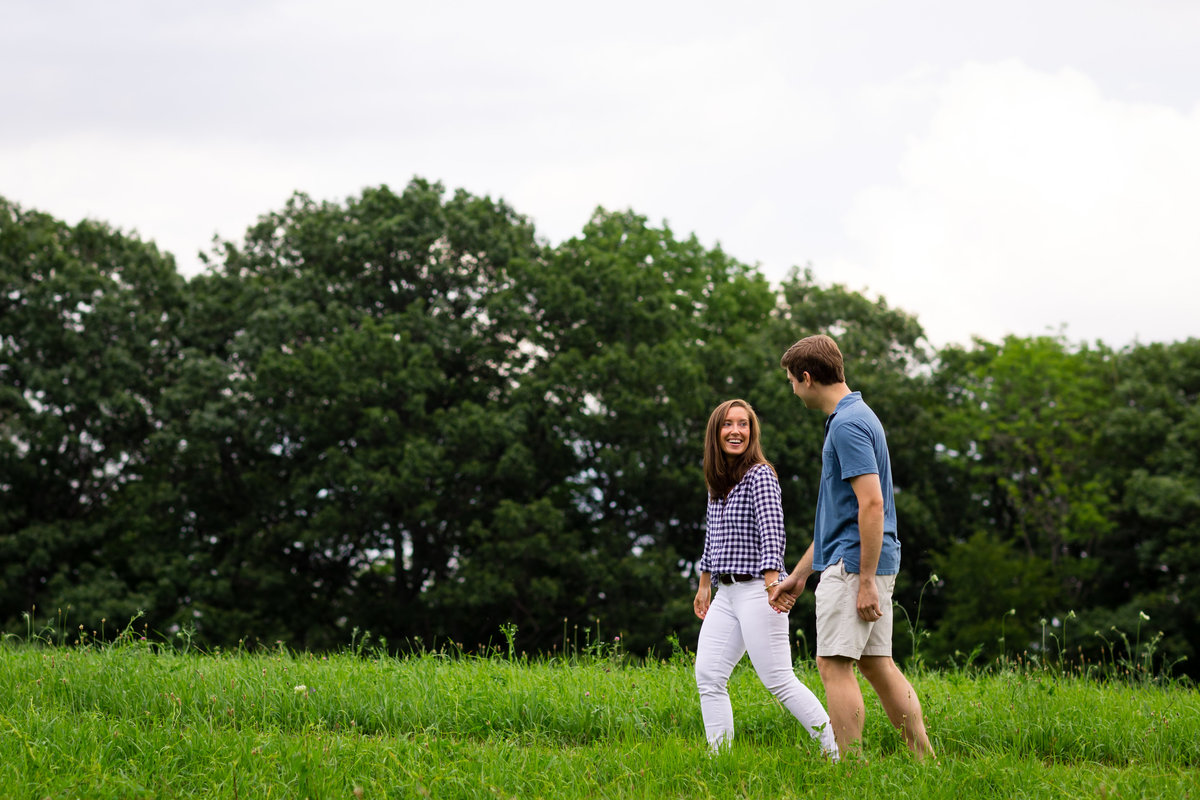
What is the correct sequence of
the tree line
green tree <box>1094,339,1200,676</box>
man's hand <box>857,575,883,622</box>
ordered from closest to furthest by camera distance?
1. man's hand <box>857,575,883,622</box>
2. the tree line
3. green tree <box>1094,339,1200,676</box>

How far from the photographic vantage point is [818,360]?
4.62m

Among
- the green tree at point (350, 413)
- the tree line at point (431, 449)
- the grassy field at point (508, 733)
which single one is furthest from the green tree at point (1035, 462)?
the grassy field at point (508, 733)

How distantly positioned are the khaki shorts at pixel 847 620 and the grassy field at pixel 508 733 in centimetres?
46

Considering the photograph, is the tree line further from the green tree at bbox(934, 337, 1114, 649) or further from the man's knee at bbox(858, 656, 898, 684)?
the man's knee at bbox(858, 656, 898, 684)

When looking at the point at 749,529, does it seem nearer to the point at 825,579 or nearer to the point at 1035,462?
the point at 825,579

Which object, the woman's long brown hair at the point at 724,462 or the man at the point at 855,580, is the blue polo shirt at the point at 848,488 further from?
the woman's long brown hair at the point at 724,462

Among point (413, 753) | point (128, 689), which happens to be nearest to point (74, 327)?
point (128, 689)

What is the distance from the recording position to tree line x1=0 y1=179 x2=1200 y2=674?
915 inches

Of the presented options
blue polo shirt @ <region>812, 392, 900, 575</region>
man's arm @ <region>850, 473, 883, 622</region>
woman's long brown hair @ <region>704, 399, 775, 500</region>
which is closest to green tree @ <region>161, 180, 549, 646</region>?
woman's long brown hair @ <region>704, 399, 775, 500</region>

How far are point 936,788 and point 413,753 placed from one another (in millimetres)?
2142

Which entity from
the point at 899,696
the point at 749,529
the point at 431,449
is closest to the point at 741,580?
the point at 749,529

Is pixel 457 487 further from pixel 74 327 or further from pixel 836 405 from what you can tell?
pixel 836 405

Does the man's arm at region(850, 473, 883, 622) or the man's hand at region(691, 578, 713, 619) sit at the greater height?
the man's arm at region(850, 473, 883, 622)

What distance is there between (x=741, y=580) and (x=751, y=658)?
0.35m
